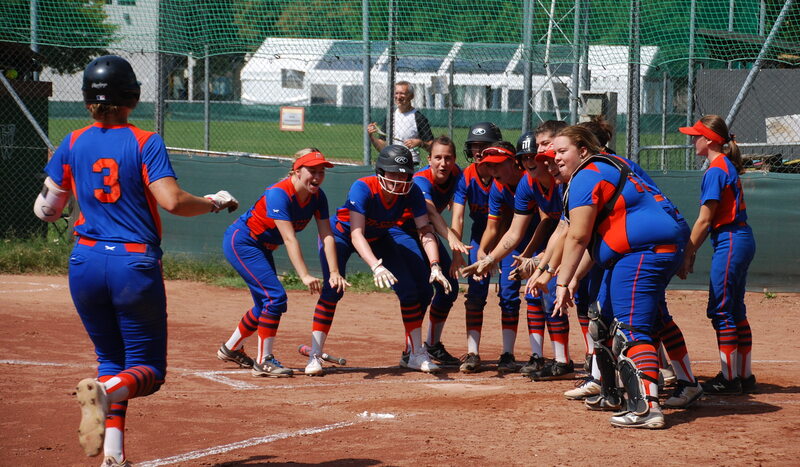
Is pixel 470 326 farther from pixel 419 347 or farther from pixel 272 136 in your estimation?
pixel 272 136

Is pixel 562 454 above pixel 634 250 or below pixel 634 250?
below

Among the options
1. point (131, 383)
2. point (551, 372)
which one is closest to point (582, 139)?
point (551, 372)

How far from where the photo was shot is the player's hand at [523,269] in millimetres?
6430

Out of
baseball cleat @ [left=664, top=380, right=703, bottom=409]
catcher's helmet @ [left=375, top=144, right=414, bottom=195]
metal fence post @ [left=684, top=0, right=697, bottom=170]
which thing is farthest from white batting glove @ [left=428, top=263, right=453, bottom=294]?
metal fence post @ [left=684, top=0, right=697, bottom=170]

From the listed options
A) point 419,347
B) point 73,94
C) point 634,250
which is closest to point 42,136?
point 419,347

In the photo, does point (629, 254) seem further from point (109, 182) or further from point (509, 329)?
point (109, 182)

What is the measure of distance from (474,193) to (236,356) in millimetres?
2318

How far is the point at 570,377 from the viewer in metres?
7.04

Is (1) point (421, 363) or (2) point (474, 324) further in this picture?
(2) point (474, 324)

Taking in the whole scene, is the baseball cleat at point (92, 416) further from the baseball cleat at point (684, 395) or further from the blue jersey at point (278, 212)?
the baseball cleat at point (684, 395)

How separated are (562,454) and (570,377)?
2340mm

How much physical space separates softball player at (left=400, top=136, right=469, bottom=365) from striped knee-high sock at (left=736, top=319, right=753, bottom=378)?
2.21m

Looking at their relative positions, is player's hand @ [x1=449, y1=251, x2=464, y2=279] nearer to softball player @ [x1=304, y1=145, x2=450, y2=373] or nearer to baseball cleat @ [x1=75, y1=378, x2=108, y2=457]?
softball player @ [x1=304, y1=145, x2=450, y2=373]

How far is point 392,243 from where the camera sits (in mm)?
7410
